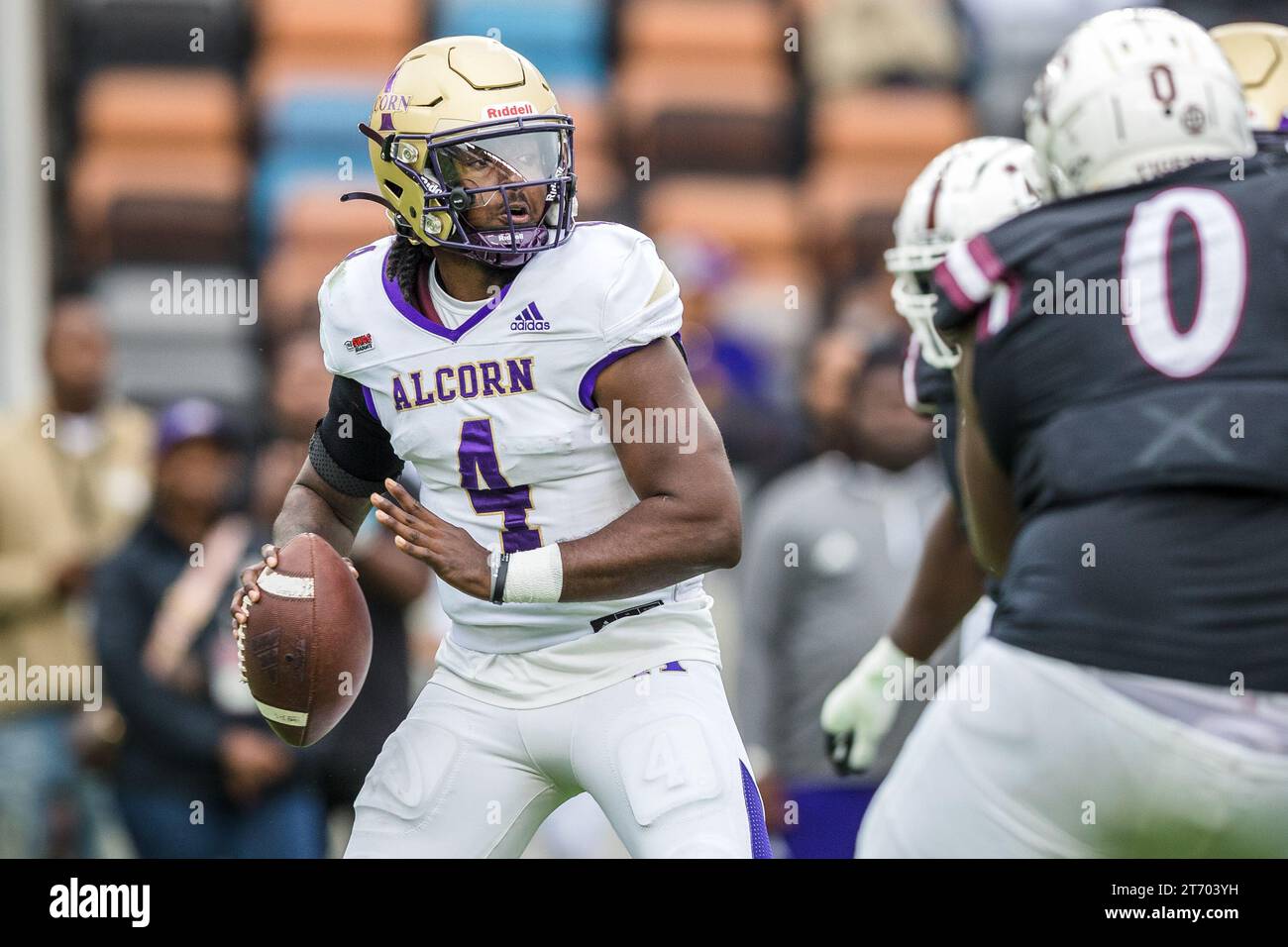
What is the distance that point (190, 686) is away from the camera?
481 cm

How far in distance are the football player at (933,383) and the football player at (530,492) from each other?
2.81 feet

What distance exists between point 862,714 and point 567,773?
1.05 meters

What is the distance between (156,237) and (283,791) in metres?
3.47

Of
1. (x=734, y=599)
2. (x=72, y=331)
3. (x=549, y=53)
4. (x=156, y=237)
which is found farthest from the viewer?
(x=549, y=53)

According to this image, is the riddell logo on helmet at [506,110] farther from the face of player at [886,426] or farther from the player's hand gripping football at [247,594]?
the face of player at [886,426]

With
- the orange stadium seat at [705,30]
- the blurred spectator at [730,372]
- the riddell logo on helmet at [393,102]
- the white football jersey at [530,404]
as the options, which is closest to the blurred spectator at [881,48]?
the orange stadium seat at [705,30]

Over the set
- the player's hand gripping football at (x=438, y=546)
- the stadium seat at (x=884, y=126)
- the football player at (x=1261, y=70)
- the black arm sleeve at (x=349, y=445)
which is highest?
the stadium seat at (x=884, y=126)

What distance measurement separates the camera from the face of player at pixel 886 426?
16.9 ft

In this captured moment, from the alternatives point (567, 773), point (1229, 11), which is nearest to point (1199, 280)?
point (567, 773)

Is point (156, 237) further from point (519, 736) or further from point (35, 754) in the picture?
point (519, 736)

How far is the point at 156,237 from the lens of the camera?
7508 millimetres

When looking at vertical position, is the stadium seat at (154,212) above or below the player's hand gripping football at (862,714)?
above

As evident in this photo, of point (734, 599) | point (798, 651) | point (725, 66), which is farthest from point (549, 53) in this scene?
point (798, 651)

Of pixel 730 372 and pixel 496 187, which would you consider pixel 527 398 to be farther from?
pixel 730 372
